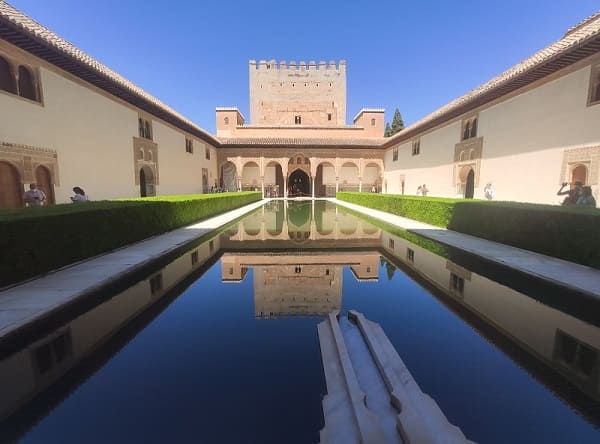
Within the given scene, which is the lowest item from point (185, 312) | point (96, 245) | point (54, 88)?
point (185, 312)

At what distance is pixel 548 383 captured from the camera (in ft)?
7.18

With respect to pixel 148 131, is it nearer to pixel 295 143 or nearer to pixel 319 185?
pixel 295 143

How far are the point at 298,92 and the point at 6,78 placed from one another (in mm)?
32116

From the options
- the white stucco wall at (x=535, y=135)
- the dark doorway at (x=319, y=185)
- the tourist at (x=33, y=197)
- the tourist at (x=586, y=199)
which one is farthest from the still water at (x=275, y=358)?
the dark doorway at (x=319, y=185)

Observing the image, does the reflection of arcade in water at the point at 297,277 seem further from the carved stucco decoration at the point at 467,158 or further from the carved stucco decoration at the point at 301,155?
the carved stucco decoration at the point at 301,155

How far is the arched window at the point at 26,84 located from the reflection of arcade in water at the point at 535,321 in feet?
36.0

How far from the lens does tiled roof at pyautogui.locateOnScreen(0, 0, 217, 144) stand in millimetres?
6625

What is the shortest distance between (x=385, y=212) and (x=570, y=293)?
11061mm

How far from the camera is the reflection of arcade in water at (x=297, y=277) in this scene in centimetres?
365

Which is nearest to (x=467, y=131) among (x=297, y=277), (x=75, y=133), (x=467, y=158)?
(x=467, y=158)

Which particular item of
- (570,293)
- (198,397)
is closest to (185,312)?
(198,397)

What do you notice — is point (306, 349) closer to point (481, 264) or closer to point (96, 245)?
point (481, 264)

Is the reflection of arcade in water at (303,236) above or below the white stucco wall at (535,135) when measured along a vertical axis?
below

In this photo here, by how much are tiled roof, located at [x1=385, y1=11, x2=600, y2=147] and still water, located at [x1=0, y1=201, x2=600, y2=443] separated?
25.0 feet
